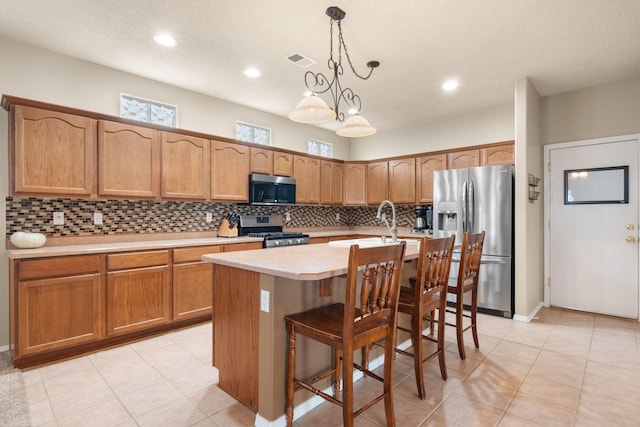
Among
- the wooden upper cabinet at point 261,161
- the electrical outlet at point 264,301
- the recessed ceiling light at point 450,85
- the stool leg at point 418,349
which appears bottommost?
the stool leg at point 418,349

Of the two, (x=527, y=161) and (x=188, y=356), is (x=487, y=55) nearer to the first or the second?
(x=527, y=161)

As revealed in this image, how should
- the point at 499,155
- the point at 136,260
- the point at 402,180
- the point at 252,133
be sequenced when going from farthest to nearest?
the point at 402,180 → the point at 252,133 → the point at 499,155 → the point at 136,260

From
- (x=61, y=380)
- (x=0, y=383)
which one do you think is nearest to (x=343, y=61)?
(x=61, y=380)

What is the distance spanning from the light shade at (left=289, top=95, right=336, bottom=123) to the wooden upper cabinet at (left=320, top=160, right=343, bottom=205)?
2934mm

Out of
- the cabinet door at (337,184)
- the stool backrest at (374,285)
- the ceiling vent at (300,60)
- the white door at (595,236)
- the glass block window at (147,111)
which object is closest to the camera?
the stool backrest at (374,285)

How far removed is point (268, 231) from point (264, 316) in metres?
3.10

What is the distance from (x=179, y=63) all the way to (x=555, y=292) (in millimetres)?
5243

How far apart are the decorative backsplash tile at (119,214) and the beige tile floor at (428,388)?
4.06 feet

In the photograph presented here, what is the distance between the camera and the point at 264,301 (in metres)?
1.81

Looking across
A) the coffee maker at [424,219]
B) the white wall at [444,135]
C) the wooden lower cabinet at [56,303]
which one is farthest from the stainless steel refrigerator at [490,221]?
the wooden lower cabinet at [56,303]

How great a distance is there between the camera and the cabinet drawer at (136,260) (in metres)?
2.96

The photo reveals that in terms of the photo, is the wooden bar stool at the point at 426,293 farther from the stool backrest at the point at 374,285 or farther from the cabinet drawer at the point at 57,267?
the cabinet drawer at the point at 57,267

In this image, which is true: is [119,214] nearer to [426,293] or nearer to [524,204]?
[426,293]

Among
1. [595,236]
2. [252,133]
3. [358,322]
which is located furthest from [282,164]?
[595,236]
